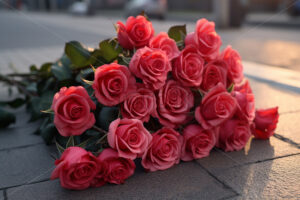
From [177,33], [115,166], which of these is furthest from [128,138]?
[177,33]

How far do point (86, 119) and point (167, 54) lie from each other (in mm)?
595

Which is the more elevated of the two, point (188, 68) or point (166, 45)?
point (166, 45)

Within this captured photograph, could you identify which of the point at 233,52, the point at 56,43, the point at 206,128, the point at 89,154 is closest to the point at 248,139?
the point at 206,128

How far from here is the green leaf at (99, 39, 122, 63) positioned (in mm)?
2240

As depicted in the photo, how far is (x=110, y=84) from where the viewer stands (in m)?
1.84

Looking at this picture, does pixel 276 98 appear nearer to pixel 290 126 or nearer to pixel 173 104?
pixel 290 126

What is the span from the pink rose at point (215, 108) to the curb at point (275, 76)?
180cm

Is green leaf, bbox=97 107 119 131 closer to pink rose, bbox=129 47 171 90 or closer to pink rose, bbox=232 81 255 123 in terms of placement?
pink rose, bbox=129 47 171 90

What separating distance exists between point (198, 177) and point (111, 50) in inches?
36.9

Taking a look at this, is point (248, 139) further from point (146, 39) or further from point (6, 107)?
point (6, 107)

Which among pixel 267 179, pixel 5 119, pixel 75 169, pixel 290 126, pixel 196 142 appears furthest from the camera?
pixel 5 119

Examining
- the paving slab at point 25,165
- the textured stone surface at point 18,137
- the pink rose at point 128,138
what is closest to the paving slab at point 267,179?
the pink rose at point 128,138

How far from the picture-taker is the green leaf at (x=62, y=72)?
2.62m

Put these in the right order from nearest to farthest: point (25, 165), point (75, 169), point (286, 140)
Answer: point (75, 169), point (25, 165), point (286, 140)
